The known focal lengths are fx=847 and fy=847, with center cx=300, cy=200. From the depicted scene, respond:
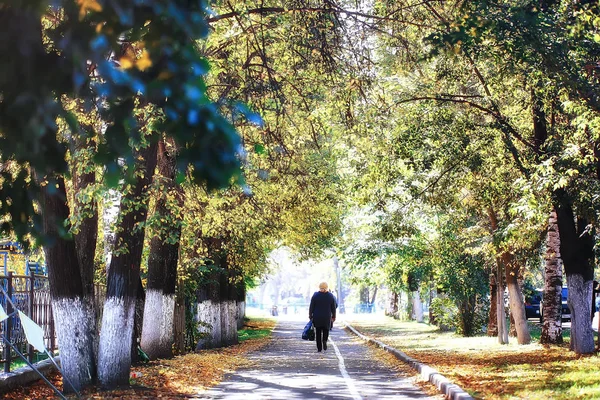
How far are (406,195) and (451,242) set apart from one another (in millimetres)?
8121

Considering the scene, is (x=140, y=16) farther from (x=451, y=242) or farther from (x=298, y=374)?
(x=451, y=242)

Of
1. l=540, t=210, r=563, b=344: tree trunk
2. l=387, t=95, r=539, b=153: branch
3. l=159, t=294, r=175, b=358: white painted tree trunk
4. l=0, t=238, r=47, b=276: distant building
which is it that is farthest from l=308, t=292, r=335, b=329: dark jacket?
l=0, t=238, r=47, b=276: distant building

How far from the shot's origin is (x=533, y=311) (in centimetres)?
5009

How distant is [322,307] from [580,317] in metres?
5.57

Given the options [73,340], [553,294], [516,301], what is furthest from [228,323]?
[73,340]

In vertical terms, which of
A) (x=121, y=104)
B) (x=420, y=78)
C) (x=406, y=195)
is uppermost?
(x=420, y=78)

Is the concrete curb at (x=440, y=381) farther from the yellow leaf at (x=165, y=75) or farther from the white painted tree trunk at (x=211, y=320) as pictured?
the yellow leaf at (x=165, y=75)

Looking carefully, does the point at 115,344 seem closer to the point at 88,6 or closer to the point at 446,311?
the point at 88,6

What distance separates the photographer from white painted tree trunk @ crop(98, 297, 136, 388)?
43.4ft

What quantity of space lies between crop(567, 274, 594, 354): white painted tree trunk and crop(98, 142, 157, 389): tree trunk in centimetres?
929

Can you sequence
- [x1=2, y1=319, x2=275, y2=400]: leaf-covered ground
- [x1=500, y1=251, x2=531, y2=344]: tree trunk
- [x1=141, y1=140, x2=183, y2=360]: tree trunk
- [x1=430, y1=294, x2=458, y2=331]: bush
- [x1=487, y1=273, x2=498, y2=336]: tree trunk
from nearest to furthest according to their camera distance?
1. [x1=2, y1=319, x2=275, y2=400]: leaf-covered ground
2. [x1=141, y1=140, x2=183, y2=360]: tree trunk
3. [x1=500, y1=251, x2=531, y2=344]: tree trunk
4. [x1=487, y1=273, x2=498, y2=336]: tree trunk
5. [x1=430, y1=294, x2=458, y2=331]: bush

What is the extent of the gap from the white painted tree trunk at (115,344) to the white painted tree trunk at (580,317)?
9.39 m

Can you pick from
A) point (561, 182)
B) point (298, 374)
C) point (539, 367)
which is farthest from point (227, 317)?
point (561, 182)

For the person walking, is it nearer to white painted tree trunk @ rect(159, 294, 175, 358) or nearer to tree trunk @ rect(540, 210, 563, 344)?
white painted tree trunk @ rect(159, 294, 175, 358)
